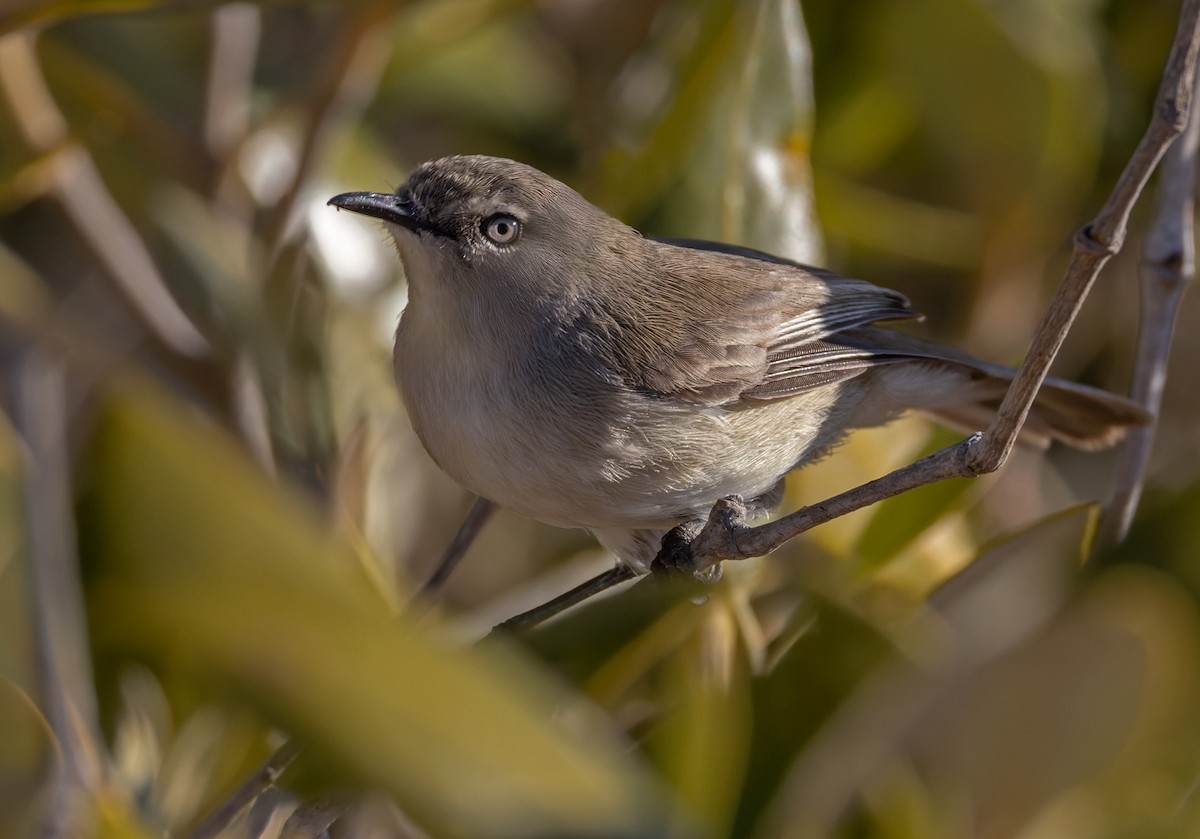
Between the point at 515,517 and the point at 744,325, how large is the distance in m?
1.22

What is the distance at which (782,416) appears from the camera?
293cm

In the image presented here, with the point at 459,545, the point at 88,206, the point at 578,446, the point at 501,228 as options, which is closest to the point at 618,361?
the point at 578,446

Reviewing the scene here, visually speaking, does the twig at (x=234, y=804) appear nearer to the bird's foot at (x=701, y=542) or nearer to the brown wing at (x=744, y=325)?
the bird's foot at (x=701, y=542)

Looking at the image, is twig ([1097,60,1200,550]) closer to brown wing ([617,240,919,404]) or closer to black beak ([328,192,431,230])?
brown wing ([617,240,919,404])

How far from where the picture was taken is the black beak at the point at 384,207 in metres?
2.66

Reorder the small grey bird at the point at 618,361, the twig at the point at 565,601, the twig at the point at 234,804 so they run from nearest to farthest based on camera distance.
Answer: the twig at the point at 234,804 < the twig at the point at 565,601 < the small grey bird at the point at 618,361

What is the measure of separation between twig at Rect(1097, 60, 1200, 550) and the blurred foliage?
0.28 feet

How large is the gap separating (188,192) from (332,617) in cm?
273

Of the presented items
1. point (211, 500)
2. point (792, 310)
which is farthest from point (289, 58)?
point (211, 500)

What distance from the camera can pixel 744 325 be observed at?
9.77 feet

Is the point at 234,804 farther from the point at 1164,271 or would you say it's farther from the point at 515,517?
the point at 515,517

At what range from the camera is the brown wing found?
2783 millimetres

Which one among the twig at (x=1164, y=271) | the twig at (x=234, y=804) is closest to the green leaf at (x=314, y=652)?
the twig at (x=234, y=804)

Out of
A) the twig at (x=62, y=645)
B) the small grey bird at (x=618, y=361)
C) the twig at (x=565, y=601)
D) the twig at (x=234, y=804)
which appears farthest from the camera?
the small grey bird at (x=618, y=361)
